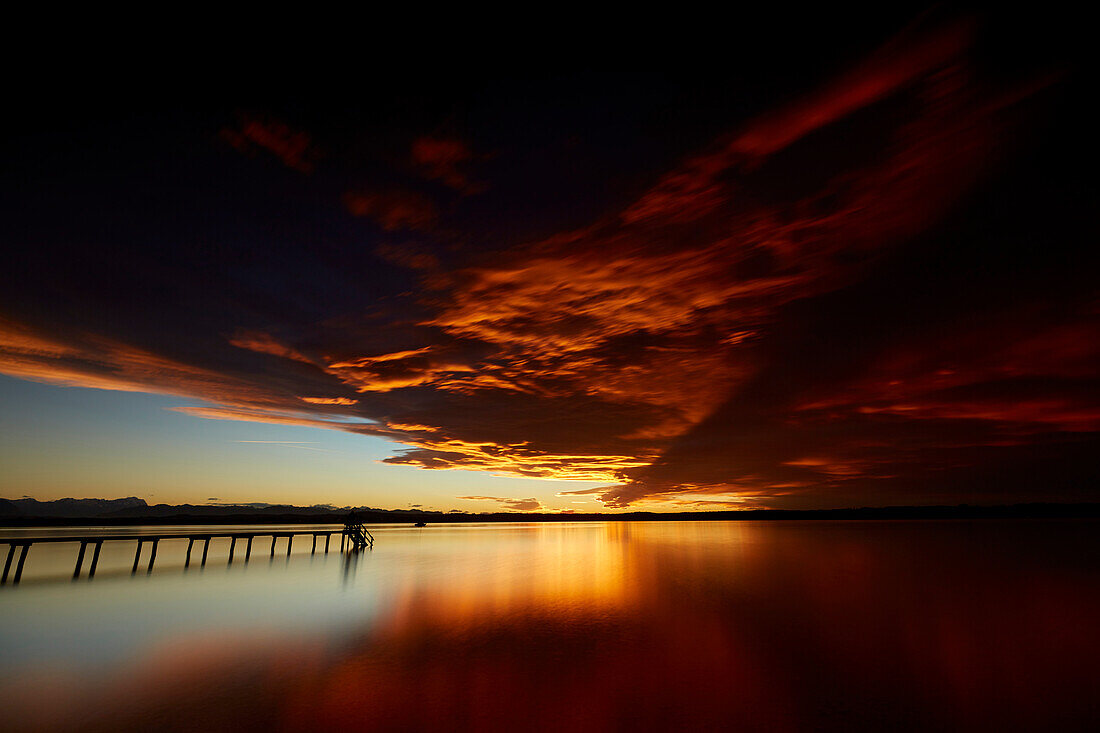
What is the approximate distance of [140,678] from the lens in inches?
546

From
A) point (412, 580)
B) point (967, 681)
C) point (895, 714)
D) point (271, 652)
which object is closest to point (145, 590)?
point (412, 580)

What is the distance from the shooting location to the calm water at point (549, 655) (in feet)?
37.4

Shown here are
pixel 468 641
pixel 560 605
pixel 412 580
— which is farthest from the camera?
pixel 412 580

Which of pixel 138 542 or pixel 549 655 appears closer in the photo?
pixel 549 655

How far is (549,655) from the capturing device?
53.0 feet

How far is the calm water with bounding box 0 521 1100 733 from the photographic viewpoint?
11398 mm

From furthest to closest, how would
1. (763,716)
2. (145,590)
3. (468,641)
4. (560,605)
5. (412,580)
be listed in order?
(412,580) → (145,590) → (560,605) → (468,641) → (763,716)

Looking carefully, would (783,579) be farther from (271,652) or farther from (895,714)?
(271,652)

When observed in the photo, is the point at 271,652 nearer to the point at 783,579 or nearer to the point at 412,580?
the point at 412,580

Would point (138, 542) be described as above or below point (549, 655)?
below

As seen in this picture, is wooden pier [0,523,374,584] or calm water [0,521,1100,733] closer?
calm water [0,521,1100,733]

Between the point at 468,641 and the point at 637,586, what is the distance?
16.7 metres

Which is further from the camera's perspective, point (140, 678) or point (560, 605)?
point (560, 605)

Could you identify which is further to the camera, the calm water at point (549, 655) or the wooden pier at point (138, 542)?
the wooden pier at point (138, 542)
